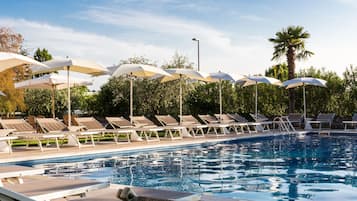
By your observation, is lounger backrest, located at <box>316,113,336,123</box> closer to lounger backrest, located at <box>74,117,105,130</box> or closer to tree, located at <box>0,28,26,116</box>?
lounger backrest, located at <box>74,117,105,130</box>

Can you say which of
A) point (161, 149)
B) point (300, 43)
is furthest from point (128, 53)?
point (161, 149)

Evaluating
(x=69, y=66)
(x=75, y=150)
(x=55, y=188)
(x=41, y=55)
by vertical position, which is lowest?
(x=75, y=150)

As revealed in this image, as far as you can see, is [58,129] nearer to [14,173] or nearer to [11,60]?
[11,60]

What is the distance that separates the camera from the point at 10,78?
1024 inches

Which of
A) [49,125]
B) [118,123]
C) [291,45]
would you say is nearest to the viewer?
[49,125]

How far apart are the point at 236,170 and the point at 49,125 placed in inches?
227

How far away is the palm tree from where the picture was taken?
2241 centimetres

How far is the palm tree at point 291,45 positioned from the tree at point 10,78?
15.3 m

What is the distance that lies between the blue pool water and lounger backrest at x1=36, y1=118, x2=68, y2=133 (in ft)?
6.31

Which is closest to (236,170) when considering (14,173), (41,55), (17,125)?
(14,173)

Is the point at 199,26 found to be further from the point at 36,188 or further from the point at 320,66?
the point at 36,188

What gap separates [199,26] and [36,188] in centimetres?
1624

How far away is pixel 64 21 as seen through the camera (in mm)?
19812

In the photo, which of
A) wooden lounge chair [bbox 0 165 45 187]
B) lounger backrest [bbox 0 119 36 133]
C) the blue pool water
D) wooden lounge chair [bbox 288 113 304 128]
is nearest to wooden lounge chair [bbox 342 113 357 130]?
wooden lounge chair [bbox 288 113 304 128]
